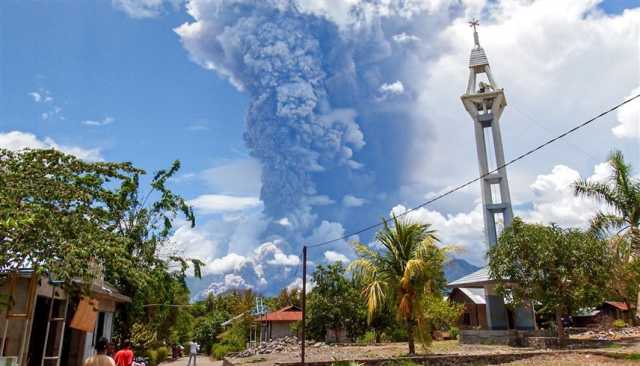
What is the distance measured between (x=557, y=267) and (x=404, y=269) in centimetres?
854

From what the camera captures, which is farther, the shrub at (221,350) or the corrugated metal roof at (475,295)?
the corrugated metal roof at (475,295)

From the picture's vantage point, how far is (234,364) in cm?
2103

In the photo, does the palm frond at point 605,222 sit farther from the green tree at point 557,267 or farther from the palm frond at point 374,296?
the palm frond at point 374,296

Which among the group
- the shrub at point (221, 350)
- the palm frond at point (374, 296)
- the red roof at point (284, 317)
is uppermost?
the palm frond at point (374, 296)

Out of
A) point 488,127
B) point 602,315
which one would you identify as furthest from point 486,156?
point 602,315

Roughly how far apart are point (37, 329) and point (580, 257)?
21.3 m

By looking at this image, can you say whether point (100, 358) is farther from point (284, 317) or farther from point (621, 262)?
point (284, 317)

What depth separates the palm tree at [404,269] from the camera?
52.8ft

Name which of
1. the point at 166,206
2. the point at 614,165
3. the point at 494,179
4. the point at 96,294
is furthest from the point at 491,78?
the point at 96,294

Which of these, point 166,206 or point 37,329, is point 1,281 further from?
point 166,206

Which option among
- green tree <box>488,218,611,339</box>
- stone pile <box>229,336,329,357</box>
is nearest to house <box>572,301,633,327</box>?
green tree <box>488,218,611,339</box>

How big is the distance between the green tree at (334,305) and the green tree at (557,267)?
42.1ft

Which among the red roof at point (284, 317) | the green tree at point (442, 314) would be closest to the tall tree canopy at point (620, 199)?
the green tree at point (442, 314)

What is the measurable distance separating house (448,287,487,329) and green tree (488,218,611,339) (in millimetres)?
17749
